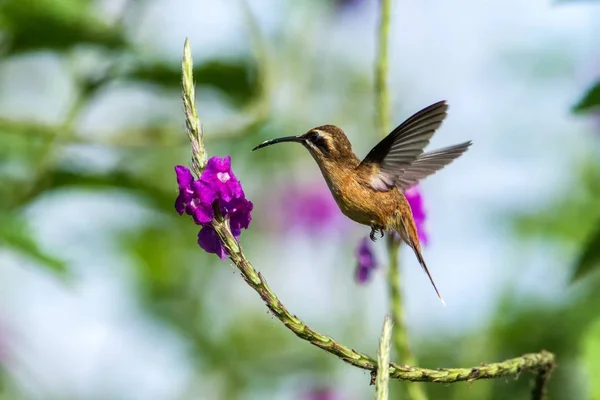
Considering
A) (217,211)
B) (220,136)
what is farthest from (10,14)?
(217,211)

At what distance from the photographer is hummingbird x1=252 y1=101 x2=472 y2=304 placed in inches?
92.6

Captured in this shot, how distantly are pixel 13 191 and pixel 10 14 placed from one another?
56 cm

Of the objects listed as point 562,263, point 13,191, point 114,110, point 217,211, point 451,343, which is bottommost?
point 217,211

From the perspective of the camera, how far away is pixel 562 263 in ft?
15.4

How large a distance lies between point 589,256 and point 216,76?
156 centimetres

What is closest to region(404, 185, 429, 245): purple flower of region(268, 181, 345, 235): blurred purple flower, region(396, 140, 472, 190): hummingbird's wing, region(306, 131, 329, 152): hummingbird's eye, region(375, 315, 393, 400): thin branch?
region(396, 140, 472, 190): hummingbird's wing

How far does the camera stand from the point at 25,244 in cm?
263

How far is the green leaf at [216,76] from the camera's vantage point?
3109mm

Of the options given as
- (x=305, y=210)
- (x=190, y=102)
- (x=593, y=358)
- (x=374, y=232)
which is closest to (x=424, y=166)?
(x=374, y=232)

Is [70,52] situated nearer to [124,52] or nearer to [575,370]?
[124,52]

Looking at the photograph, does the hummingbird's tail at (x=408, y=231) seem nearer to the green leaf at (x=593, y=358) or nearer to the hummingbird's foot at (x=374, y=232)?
the hummingbird's foot at (x=374, y=232)

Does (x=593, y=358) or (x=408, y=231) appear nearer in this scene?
(x=593, y=358)

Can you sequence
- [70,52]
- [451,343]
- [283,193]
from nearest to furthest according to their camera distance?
[70,52]
[451,343]
[283,193]

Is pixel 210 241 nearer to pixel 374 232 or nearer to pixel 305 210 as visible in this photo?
pixel 374 232
